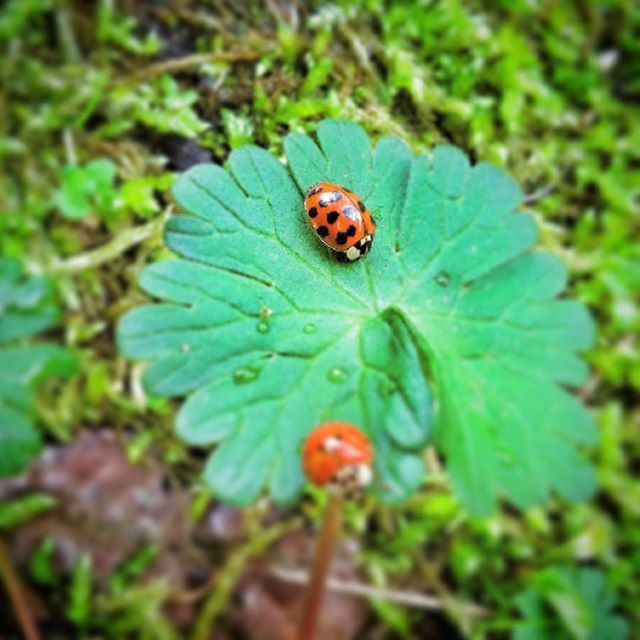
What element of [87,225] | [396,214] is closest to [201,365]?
[396,214]

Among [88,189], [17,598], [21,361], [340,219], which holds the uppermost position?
[88,189]

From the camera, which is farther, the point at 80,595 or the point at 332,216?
the point at 80,595

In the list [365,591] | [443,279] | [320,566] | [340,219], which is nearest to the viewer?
[340,219]

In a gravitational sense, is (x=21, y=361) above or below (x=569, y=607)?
above

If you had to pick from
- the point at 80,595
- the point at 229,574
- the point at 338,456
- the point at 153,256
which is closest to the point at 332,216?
the point at 338,456

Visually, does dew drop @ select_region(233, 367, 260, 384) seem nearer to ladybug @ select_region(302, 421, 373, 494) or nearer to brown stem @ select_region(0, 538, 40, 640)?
ladybug @ select_region(302, 421, 373, 494)

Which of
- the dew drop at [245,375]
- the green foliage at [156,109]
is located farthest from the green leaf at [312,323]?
the green foliage at [156,109]

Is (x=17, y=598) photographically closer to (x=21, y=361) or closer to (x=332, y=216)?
(x=21, y=361)

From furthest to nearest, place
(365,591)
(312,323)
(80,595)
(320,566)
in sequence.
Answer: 1. (365,591)
2. (80,595)
3. (320,566)
4. (312,323)
